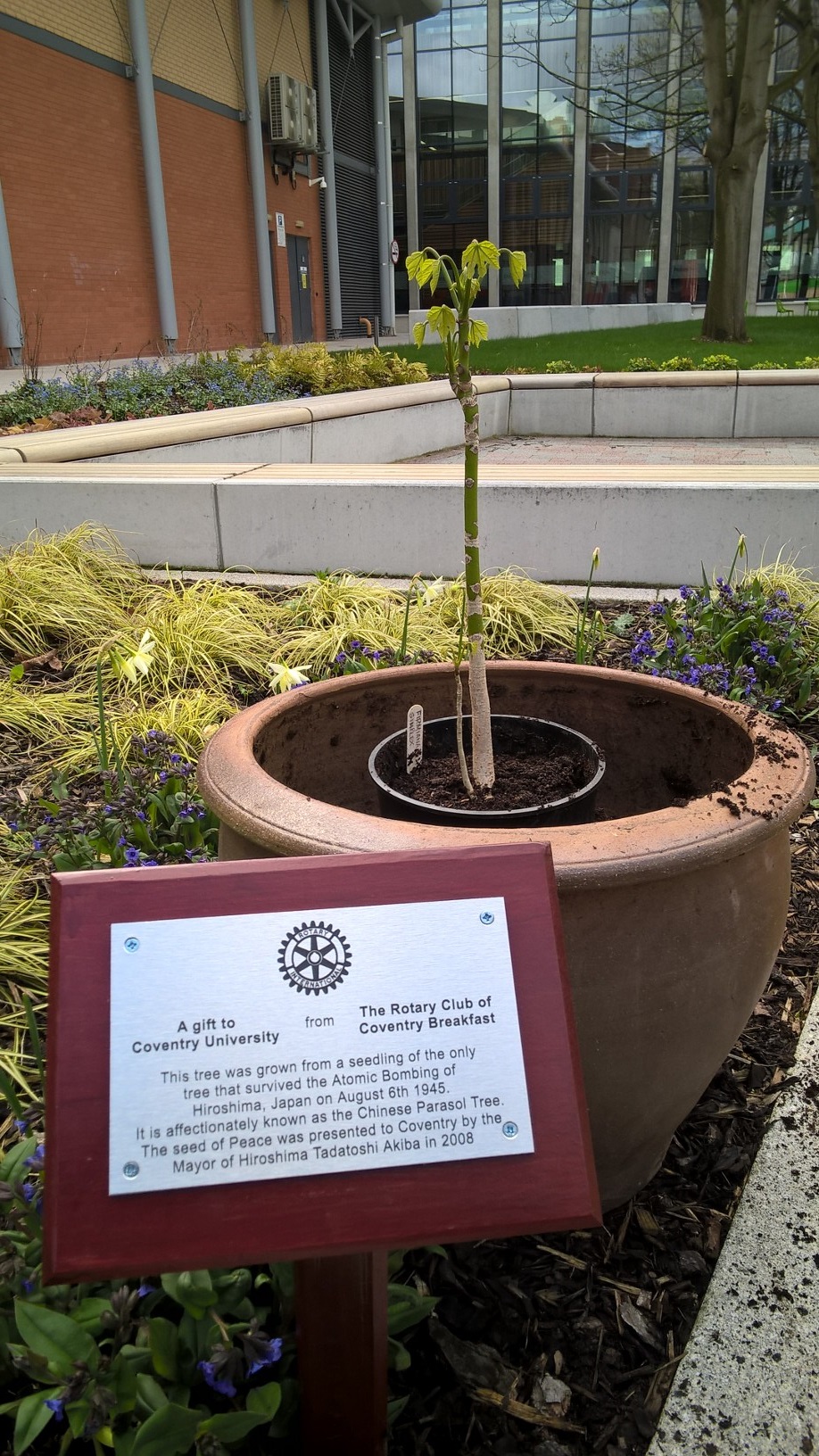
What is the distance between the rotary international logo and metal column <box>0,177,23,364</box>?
14494 millimetres

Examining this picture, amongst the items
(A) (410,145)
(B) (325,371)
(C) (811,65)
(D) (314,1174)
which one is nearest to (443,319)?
(D) (314,1174)

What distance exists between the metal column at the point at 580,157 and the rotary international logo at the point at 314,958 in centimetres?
3555

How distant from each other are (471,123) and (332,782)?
36.8m

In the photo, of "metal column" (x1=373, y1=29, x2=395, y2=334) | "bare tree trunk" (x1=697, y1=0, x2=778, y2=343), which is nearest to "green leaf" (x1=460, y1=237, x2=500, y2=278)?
"bare tree trunk" (x1=697, y1=0, x2=778, y2=343)

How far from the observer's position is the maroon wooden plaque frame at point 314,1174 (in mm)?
838

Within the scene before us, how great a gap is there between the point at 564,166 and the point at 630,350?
67.7 feet

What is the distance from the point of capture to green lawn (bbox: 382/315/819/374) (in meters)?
13.9

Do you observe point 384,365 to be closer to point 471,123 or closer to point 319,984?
point 319,984

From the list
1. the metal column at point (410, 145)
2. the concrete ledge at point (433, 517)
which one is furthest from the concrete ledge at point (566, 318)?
the concrete ledge at point (433, 517)

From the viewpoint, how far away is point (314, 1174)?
86 centimetres

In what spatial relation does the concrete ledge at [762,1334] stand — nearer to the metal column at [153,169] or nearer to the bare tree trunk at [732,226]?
the bare tree trunk at [732,226]

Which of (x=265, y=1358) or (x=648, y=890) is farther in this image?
(x=648, y=890)

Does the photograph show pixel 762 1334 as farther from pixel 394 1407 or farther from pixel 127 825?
pixel 127 825

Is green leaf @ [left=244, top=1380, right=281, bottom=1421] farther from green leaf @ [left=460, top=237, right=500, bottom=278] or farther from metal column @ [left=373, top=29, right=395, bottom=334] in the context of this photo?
metal column @ [left=373, top=29, right=395, bottom=334]
